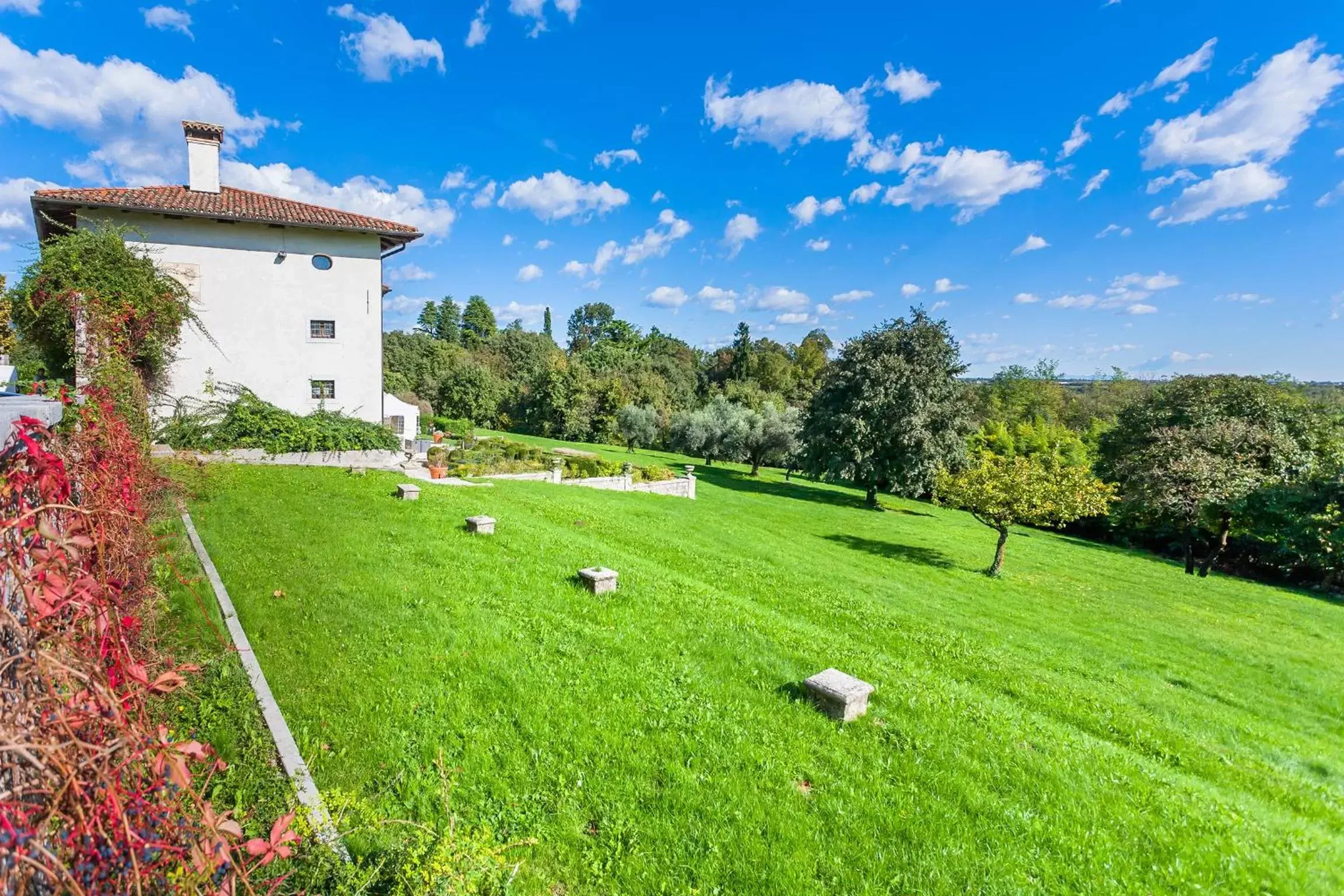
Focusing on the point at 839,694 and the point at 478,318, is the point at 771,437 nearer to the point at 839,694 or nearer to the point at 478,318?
the point at 839,694

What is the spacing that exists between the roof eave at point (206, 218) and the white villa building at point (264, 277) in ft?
0.13

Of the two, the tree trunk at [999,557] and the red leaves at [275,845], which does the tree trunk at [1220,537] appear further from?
the red leaves at [275,845]

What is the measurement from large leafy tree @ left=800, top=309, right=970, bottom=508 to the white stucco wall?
717 inches

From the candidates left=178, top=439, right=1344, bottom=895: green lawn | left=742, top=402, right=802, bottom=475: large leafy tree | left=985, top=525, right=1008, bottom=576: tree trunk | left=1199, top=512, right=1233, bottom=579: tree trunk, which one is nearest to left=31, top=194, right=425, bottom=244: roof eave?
left=178, top=439, right=1344, bottom=895: green lawn

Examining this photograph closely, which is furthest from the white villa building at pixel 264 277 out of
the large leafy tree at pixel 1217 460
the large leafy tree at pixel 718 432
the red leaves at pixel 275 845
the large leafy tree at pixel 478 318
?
the large leafy tree at pixel 478 318

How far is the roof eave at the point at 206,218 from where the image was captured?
13.7m

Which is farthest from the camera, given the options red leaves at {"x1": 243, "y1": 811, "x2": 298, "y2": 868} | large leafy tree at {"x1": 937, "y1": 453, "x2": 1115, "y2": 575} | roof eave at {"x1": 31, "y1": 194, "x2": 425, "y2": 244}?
roof eave at {"x1": 31, "y1": 194, "x2": 425, "y2": 244}

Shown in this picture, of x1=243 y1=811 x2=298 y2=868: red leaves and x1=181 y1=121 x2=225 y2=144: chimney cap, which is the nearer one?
x1=243 y1=811 x2=298 y2=868: red leaves

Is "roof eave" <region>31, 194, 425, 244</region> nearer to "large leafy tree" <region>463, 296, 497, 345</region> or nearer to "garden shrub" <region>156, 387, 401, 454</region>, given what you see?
"garden shrub" <region>156, 387, 401, 454</region>

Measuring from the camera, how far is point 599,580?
703cm

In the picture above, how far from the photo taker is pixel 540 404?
4762 cm

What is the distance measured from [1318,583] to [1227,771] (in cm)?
2379

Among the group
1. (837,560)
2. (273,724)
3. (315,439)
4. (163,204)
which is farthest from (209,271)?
(837,560)

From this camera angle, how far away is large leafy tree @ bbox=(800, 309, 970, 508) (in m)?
23.3
